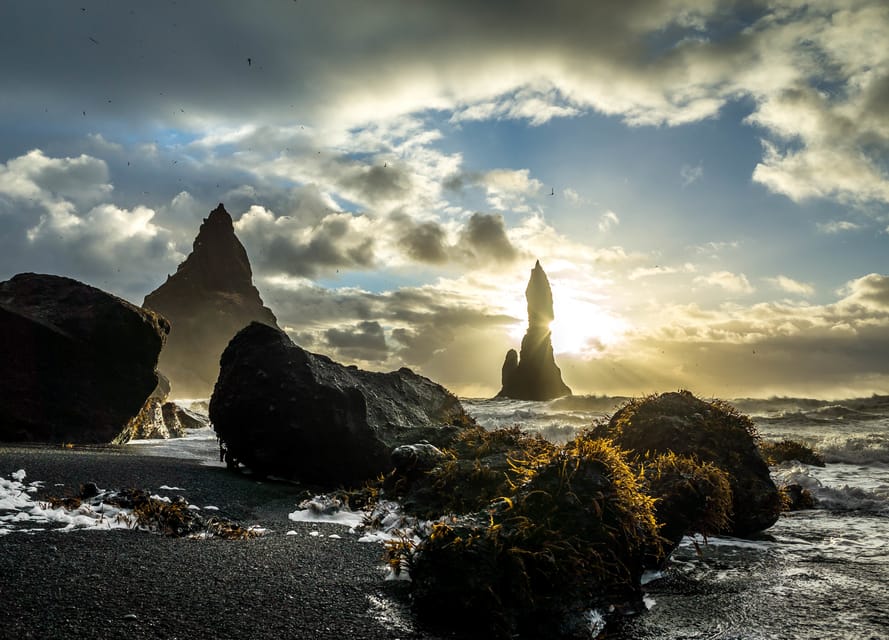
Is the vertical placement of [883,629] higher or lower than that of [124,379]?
lower

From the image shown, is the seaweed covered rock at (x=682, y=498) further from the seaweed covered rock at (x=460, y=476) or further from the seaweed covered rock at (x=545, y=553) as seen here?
the seaweed covered rock at (x=460, y=476)

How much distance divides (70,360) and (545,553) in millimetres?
12843

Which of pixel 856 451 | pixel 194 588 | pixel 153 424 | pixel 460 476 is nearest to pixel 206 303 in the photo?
pixel 153 424

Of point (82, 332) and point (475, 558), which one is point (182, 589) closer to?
point (475, 558)

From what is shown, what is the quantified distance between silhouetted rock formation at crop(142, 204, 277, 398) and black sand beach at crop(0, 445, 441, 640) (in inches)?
5702

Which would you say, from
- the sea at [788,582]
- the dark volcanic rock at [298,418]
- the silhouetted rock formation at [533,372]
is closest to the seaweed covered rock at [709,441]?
the sea at [788,582]

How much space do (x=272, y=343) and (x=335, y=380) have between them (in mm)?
1476

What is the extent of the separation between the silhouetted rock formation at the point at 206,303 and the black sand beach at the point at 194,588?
144837 mm

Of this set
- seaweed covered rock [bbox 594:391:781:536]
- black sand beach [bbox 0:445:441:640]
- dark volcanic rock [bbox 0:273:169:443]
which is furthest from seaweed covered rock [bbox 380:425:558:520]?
dark volcanic rock [bbox 0:273:169:443]

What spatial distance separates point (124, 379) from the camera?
44.5 ft

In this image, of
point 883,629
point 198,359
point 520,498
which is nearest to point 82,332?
point 520,498

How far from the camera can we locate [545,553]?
3.91 metres

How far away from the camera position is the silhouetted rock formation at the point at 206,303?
481 feet

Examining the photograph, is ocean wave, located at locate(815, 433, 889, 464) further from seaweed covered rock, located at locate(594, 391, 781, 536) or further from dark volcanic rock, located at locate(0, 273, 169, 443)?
dark volcanic rock, located at locate(0, 273, 169, 443)
